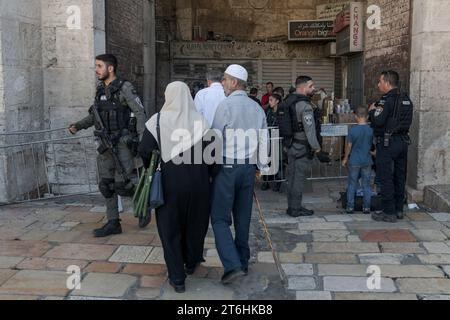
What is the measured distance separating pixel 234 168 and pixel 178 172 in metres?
0.52

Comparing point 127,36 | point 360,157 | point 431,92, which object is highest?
point 127,36

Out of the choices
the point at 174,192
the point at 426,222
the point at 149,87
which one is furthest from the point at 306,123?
the point at 149,87

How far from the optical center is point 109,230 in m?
6.05

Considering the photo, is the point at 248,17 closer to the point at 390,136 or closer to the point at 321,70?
the point at 321,70

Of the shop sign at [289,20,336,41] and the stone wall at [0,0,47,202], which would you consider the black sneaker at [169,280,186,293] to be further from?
the shop sign at [289,20,336,41]

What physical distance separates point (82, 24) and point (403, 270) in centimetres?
562

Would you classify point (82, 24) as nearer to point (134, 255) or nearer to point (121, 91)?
point (121, 91)

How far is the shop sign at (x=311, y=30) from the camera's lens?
48.9ft

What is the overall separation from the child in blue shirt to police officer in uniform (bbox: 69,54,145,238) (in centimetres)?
287

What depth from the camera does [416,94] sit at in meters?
7.61

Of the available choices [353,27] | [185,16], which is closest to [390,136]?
[353,27]

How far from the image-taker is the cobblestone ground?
177 inches

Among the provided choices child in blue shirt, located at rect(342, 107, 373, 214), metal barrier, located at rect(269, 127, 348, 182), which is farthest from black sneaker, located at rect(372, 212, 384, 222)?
metal barrier, located at rect(269, 127, 348, 182)
